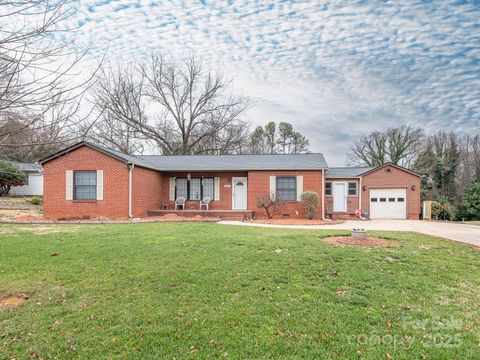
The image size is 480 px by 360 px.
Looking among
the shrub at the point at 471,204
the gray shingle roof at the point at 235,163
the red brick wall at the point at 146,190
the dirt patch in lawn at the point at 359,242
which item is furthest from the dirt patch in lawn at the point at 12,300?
the shrub at the point at 471,204

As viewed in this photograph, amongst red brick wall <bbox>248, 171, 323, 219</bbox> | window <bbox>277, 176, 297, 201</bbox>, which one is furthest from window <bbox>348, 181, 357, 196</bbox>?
window <bbox>277, 176, 297, 201</bbox>

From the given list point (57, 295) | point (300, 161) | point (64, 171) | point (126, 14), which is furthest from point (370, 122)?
point (57, 295)

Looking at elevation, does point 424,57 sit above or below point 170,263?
above

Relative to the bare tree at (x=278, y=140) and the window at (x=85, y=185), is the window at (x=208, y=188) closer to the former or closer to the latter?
the window at (x=85, y=185)

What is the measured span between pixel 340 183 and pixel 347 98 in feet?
19.2

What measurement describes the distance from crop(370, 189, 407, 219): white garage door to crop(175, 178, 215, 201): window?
10953 millimetres

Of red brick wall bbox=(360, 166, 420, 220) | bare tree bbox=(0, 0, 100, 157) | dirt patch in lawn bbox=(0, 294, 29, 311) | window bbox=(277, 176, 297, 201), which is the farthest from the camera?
red brick wall bbox=(360, 166, 420, 220)

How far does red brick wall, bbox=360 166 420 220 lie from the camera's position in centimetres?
2019

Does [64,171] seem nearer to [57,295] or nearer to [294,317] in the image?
[57,295]

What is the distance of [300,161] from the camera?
62.0ft

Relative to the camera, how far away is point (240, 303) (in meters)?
4.10

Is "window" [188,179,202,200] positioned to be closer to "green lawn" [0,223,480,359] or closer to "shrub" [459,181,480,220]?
"green lawn" [0,223,480,359]

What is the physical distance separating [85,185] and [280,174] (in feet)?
35.5

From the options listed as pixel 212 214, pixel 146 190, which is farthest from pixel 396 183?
pixel 146 190
